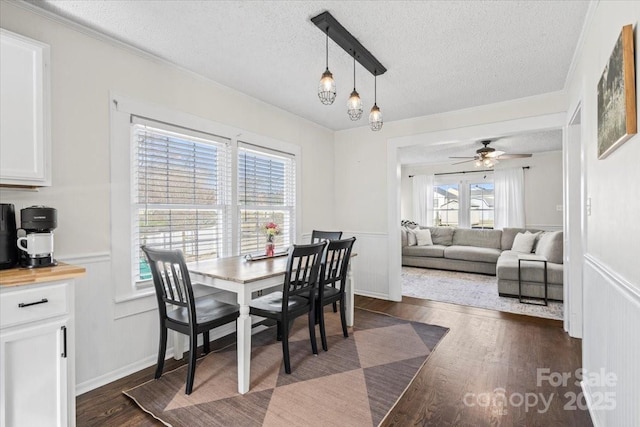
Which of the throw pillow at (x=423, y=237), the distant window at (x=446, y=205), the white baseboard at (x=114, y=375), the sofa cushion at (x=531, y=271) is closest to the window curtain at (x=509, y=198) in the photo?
the distant window at (x=446, y=205)

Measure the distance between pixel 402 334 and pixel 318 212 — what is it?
2070mm

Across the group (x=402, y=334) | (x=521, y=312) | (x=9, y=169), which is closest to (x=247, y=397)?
(x=402, y=334)

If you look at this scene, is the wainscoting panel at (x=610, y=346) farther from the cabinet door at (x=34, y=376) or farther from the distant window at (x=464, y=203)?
the distant window at (x=464, y=203)

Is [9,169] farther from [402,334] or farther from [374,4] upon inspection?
[402,334]

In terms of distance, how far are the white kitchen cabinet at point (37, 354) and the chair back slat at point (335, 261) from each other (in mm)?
1691

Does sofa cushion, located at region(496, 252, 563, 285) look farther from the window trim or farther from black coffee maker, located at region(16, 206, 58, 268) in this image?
black coffee maker, located at region(16, 206, 58, 268)

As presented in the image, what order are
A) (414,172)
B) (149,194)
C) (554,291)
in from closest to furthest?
1. (149,194)
2. (554,291)
3. (414,172)

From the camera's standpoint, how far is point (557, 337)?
9.96 feet

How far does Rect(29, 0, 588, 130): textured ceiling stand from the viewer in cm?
194

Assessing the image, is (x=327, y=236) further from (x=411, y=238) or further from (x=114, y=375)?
(x=411, y=238)

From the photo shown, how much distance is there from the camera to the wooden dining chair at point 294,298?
2.33 metres

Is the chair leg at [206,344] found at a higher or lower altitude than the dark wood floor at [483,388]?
higher

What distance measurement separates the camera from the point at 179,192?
275 centimetres

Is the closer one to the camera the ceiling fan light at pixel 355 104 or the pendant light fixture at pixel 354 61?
the pendant light fixture at pixel 354 61
